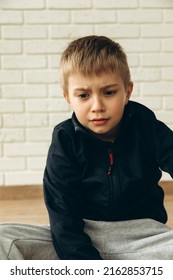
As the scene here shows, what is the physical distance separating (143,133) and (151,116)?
0.06m

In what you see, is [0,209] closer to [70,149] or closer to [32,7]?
[32,7]

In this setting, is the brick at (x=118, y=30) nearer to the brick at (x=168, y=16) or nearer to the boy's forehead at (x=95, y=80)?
the brick at (x=168, y=16)

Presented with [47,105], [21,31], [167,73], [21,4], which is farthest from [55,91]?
[167,73]

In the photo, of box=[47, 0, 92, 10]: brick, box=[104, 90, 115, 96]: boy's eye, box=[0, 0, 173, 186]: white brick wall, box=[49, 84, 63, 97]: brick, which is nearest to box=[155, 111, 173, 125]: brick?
box=[0, 0, 173, 186]: white brick wall

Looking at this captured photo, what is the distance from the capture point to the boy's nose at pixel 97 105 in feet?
3.60

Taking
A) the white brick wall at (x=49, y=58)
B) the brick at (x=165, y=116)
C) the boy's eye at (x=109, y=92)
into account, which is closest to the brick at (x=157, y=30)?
the white brick wall at (x=49, y=58)

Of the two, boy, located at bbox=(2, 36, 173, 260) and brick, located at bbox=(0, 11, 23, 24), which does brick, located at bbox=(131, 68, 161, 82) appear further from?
boy, located at bbox=(2, 36, 173, 260)

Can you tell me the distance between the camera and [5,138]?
2270mm

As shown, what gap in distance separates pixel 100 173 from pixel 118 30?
120 centimetres

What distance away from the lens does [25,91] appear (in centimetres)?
225

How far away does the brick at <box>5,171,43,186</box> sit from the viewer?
7.54ft

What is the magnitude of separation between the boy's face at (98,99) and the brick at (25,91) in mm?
1107

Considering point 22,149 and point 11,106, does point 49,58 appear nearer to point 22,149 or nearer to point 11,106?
point 11,106
